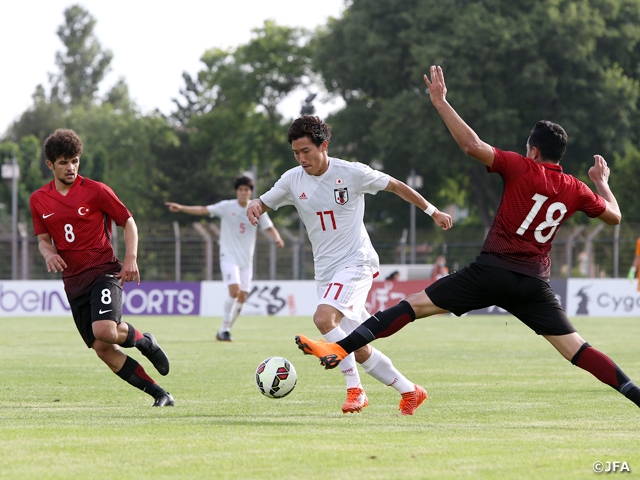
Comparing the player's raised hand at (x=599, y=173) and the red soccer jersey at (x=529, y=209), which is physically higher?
the player's raised hand at (x=599, y=173)

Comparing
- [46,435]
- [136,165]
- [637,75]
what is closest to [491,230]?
[46,435]

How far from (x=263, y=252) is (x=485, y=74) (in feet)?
57.4

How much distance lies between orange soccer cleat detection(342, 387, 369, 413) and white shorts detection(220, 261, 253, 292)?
9.97m

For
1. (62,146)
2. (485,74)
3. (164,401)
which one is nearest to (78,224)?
(62,146)

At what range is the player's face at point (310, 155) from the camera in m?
8.39

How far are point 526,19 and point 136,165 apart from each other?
41612 millimetres

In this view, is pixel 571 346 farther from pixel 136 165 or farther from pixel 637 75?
pixel 136 165

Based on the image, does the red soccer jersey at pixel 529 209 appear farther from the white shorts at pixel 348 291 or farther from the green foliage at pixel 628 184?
the green foliage at pixel 628 184

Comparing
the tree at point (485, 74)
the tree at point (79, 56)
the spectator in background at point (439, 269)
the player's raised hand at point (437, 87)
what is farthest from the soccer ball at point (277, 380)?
the tree at point (79, 56)

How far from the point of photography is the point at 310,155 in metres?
8.44

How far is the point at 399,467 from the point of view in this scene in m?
5.65

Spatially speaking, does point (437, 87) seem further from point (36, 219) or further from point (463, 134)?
point (36, 219)

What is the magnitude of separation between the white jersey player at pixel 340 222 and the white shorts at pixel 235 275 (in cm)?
973

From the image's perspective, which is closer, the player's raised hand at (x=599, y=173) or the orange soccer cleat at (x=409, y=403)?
the player's raised hand at (x=599, y=173)
